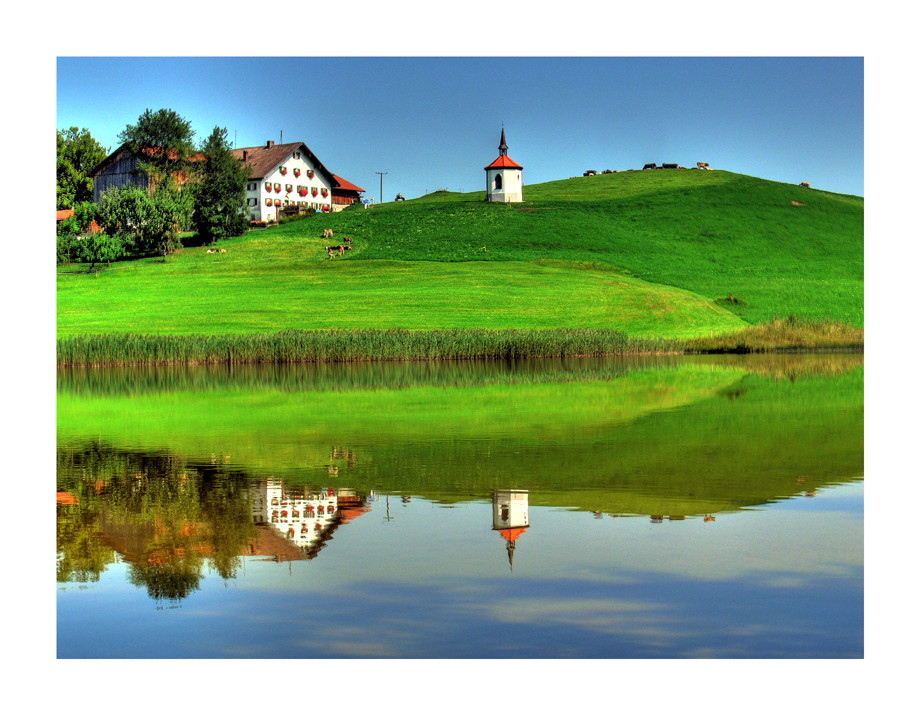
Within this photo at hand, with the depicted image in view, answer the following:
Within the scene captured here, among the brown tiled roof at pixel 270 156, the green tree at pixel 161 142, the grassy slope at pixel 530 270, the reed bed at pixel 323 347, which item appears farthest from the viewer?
the brown tiled roof at pixel 270 156

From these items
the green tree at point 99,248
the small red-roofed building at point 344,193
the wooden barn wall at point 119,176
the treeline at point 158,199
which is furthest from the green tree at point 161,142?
the small red-roofed building at point 344,193

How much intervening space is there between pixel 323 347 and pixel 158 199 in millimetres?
33989

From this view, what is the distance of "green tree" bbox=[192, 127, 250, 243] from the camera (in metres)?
73.2

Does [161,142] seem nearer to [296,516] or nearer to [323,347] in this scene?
[323,347]

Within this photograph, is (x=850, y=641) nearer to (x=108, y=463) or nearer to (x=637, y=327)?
(x=108, y=463)

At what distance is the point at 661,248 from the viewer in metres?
→ 71.9

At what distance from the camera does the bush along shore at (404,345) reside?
37406 millimetres

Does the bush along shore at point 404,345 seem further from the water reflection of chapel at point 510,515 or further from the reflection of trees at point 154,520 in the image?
the water reflection of chapel at point 510,515

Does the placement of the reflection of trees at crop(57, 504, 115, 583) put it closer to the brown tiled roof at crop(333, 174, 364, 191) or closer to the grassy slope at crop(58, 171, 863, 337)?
the grassy slope at crop(58, 171, 863, 337)

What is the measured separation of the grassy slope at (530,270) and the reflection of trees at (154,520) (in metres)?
33.0

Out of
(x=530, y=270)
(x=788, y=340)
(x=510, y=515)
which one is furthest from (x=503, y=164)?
(x=510, y=515)
